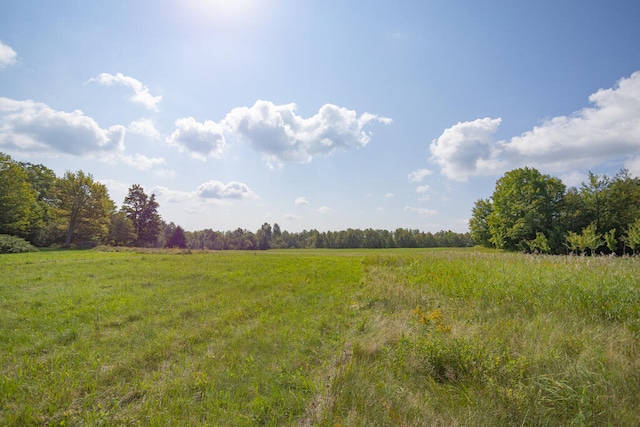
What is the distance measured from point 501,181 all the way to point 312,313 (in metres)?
56.1

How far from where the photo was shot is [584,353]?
4133 millimetres

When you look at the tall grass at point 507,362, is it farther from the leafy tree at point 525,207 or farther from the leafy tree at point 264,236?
the leafy tree at point 264,236

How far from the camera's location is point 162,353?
5.32 metres

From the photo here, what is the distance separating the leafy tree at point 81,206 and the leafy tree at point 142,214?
15.6 m

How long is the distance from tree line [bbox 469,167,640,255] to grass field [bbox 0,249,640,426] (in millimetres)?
39478

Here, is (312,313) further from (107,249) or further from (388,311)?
(107,249)

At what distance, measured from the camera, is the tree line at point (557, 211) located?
3934 centimetres

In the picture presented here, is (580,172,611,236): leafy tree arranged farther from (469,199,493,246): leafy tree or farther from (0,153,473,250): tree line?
(0,153,473,250): tree line

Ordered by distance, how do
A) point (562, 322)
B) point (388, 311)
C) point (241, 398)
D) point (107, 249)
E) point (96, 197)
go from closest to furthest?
point (241, 398)
point (562, 322)
point (388, 311)
point (107, 249)
point (96, 197)

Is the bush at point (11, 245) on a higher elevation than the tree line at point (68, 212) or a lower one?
lower

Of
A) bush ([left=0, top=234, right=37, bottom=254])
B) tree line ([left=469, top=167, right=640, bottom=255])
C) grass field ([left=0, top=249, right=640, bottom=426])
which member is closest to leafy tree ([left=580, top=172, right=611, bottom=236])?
tree line ([left=469, top=167, right=640, bottom=255])

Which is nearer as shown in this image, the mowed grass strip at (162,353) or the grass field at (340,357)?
the grass field at (340,357)

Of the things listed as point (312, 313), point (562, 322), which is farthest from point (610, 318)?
point (312, 313)

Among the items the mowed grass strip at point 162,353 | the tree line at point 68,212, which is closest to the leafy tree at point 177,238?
the tree line at point 68,212
